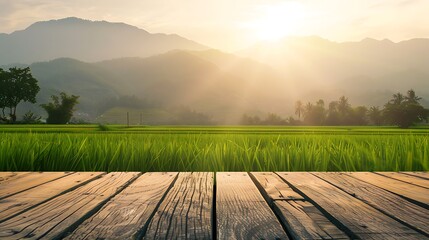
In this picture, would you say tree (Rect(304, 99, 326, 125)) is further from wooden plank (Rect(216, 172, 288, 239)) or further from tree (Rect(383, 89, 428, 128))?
wooden plank (Rect(216, 172, 288, 239))

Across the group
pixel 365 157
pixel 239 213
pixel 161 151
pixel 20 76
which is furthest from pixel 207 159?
pixel 20 76

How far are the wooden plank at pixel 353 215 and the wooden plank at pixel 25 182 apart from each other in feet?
7.45

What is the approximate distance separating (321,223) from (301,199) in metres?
0.62

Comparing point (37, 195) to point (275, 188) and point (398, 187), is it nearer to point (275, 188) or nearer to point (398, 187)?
point (275, 188)

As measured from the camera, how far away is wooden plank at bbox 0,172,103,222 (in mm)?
2562

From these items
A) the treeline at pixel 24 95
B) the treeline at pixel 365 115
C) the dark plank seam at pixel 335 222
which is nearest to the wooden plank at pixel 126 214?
the dark plank seam at pixel 335 222

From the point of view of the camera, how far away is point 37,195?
301 centimetres

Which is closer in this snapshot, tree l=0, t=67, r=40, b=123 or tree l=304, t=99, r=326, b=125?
tree l=0, t=67, r=40, b=123

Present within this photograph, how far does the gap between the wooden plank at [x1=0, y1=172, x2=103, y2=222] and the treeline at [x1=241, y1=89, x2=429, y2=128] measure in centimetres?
8355

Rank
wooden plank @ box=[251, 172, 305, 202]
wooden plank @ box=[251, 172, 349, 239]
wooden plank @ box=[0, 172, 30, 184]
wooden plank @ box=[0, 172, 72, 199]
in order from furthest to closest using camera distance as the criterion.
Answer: wooden plank @ box=[0, 172, 30, 184] < wooden plank @ box=[0, 172, 72, 199] < wooden plank @ box=[251, 172, 305, 202] < wooden plank @ box=[251, 172, 349, 239]

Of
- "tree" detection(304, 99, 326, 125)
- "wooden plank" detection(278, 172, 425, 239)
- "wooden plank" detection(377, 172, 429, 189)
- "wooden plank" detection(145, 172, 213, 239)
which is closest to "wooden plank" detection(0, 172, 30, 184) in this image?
"wooden plank" detection(145, 172, 213, 239)

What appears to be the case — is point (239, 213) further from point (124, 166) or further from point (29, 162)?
point (29, 162)

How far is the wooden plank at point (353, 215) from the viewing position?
2.05 m

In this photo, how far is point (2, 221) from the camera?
2273 mm
